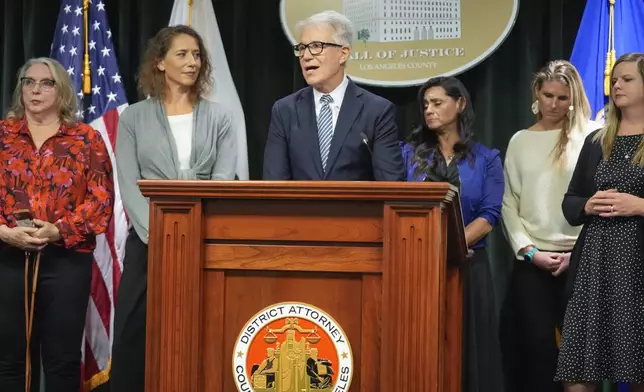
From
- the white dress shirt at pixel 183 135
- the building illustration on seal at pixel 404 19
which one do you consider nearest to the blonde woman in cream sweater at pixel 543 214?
the building illustration on seal at pixel 404 19

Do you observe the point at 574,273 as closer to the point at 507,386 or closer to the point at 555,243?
the point at 555,243

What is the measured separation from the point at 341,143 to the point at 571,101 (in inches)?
58.8

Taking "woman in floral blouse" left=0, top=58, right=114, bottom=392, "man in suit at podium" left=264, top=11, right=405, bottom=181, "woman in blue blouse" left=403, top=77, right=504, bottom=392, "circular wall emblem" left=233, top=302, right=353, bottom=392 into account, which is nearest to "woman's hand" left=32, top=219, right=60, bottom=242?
"woman in floral blouse" left=0, top=58, right=114, bottom=392

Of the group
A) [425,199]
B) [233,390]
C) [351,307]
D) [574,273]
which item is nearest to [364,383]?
[351,307]

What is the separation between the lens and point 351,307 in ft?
6.50

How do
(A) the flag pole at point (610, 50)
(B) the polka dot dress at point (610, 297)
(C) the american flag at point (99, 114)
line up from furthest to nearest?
(C) the american flag at point (99, 114)
(A) the flag pole at point (610, 50)
(B) the polka dot dress at point (610, 297)

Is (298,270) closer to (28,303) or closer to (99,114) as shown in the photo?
(28,303)

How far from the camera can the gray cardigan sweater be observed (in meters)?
3.49

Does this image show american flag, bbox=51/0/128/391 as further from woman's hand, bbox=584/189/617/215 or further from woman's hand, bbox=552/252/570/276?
woman's hand, bbox=584/189/617/215

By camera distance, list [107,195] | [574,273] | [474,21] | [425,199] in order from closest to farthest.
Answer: [425,199]
[574,273]
[107,195]
[474,21]

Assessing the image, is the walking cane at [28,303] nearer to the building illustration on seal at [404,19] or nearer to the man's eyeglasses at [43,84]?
the man's eyeglasses at [43,84]

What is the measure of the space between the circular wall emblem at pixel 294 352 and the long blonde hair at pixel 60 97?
6.88 ft

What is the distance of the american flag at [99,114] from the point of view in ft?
14.8

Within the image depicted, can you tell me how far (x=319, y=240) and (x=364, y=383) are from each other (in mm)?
311
